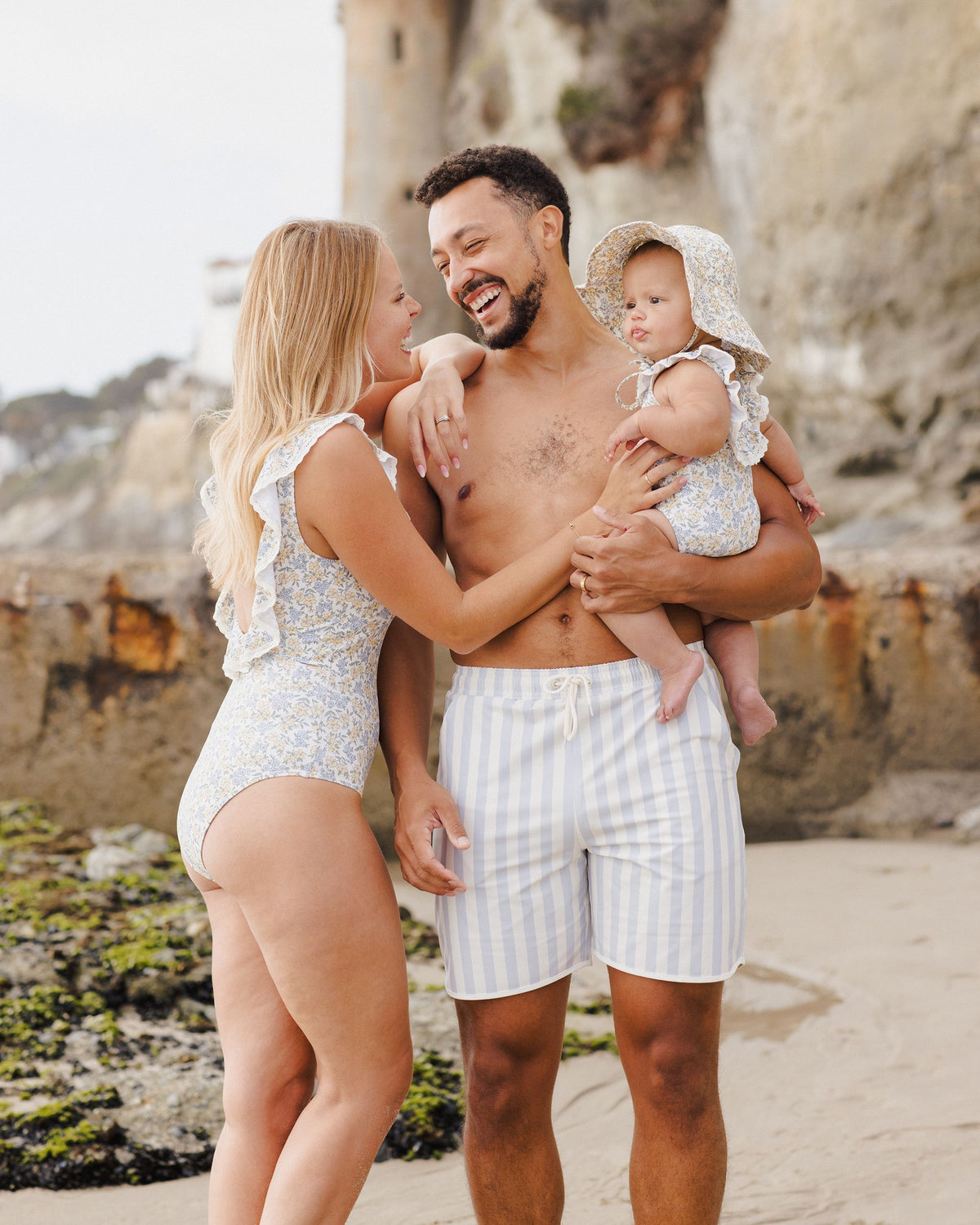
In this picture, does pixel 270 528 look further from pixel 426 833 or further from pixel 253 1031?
pixel 253 1031

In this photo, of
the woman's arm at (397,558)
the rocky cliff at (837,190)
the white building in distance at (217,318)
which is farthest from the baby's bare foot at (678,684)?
the white building in distance at (217,318)

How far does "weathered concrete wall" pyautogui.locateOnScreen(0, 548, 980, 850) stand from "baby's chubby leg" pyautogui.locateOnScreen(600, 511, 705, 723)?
11.0 feet

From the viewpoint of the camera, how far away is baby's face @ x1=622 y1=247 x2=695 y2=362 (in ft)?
8.00

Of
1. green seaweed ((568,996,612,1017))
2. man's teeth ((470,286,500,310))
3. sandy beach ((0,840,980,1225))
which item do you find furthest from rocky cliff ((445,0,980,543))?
man's teeth ((470,286,500,310))

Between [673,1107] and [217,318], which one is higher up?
[217,318]

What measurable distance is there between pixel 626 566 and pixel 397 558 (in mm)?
461

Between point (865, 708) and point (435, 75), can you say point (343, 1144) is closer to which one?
point (865, 708)

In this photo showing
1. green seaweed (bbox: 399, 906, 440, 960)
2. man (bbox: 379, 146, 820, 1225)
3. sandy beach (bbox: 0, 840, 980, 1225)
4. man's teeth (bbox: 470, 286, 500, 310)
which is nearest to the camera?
man (bbox: 379, 146, 820, 1225)

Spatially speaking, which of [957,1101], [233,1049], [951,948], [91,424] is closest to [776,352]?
[951,948]

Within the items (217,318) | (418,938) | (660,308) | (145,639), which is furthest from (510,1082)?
(217,318)

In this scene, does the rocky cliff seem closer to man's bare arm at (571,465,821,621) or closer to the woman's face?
man's bare arm at (571,465,821,621)

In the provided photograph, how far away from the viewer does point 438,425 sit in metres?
2.32

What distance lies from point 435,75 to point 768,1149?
25131mm

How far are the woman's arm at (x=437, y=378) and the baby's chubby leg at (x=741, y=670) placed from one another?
0.76 metres
